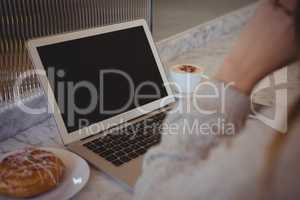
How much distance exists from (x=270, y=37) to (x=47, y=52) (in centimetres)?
52

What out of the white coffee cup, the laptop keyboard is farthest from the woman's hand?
the white coffee cup

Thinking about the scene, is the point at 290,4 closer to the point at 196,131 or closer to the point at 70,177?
the point at 196,131

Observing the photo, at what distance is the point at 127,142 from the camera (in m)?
0.73

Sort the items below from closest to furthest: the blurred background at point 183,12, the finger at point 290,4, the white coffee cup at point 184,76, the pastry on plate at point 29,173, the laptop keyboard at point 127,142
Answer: the finger at point 290,4 → the pastry on plate at point 29,173 → the laptop keyboard at point 127,142 → the white coffee cup at point 184,76 → the blurred background at point 183,12

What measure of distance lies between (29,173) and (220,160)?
0.37 metres

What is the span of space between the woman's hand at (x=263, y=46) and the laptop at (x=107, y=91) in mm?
350

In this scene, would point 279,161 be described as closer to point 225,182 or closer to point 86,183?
point 225,182

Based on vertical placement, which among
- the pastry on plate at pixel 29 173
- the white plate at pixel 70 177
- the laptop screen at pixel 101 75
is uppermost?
the laptop screen at pixel 101 75

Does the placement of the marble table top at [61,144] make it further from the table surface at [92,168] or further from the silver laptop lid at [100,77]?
the silver laptop lid at [100,77]

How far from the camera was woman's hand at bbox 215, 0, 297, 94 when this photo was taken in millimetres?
305

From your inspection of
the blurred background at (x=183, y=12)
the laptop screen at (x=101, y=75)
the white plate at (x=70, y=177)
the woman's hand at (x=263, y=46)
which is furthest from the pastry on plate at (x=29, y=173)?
the blurred background at (x=183, y=12)

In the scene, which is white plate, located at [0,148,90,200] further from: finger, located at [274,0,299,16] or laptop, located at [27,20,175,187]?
finger, located at [274,0,299,16]

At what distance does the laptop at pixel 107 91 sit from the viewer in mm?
701

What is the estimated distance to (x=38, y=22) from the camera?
79 centimetres
